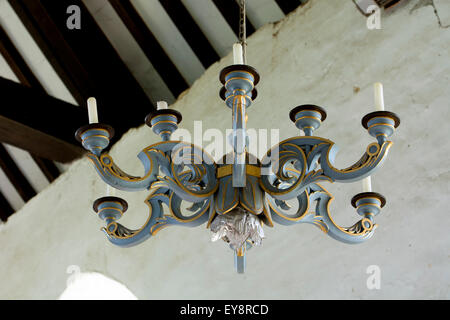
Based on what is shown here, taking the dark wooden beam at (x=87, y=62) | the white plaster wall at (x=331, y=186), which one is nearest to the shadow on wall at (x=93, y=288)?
the white plaster wall at (x=331, y=186)

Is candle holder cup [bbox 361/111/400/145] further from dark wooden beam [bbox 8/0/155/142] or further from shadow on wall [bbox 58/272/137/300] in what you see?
dark wooden beam [bbox 8/0/155/142]

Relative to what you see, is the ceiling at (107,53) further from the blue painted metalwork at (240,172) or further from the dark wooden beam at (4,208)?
the blue painted metalwork at (240,172)

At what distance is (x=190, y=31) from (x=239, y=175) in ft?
9.82

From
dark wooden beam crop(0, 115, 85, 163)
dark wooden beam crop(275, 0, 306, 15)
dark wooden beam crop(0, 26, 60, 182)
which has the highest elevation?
dark wooden beam crop(0, 26, 60, 182)

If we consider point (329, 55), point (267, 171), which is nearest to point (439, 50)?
point (329, 55)

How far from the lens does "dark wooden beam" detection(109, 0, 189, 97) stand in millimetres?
5164

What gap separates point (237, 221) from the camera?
2.21 meters

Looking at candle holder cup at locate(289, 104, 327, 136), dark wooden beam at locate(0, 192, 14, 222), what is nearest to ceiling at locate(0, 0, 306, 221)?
dark wooden beam at locate(0, 192, 14, 222)

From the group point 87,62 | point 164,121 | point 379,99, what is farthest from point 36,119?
point 379,99

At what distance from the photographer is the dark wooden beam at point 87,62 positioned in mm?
5164

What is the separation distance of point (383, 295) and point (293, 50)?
1.63 m

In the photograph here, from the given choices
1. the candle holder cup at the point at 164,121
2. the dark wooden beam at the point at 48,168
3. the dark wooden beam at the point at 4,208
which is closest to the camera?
the candle holder cup at the point at 164,121

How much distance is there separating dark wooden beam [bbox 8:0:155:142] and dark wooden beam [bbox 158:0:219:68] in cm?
55

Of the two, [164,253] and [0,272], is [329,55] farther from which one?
[0,272]
